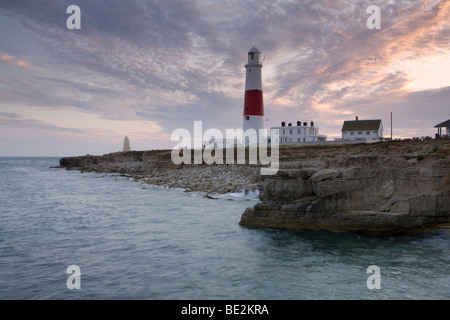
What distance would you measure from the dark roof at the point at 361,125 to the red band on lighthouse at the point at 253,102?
17.7m

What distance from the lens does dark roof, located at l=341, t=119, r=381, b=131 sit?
5044cm

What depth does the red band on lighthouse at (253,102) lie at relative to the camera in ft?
139

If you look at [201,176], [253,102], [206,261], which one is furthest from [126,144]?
[206,261]

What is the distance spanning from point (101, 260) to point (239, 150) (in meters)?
32.0

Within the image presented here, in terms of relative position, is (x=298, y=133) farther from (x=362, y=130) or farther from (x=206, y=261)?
(x=206, y=261)

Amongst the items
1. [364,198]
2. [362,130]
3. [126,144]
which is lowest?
[364,198]

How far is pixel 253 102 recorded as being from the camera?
42.2m

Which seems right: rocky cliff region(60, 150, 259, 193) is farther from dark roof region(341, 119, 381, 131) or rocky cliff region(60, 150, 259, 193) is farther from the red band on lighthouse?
dark roof region(341, 119, 381, 131)

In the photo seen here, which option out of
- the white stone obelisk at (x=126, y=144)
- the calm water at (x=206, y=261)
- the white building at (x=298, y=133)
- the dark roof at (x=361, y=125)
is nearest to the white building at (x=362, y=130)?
the dark roof at (x=361, y=125)

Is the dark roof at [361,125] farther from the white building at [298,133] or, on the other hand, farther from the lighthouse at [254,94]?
the lighthouse at [254,94]

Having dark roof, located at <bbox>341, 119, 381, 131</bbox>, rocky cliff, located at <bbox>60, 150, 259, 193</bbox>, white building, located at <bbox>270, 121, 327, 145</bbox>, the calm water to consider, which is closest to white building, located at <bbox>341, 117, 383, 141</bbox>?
dark roof, located at <bbox>341, 119, 381, 131</bbox>

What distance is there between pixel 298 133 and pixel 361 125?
9758 mm

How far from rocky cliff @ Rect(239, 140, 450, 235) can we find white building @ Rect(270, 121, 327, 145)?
39.1m
